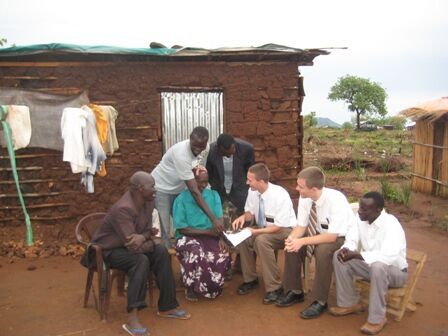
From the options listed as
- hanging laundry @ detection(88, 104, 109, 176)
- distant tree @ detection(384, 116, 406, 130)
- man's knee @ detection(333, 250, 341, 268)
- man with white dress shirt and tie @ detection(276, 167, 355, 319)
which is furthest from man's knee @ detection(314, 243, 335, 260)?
distant tree @ detection(384, 116, 406, 130)

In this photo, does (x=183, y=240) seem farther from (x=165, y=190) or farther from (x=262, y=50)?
(x=262, y=50)

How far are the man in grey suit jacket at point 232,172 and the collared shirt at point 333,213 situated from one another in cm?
102

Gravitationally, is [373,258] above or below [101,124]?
below

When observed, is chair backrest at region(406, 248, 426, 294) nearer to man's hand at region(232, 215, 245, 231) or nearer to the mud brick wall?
man's hand at region(232, 215, 245, 231)

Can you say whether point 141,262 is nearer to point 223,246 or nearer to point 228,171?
point 223,246

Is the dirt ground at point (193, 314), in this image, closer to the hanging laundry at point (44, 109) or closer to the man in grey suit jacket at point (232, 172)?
the man in grey suit jacket at point (232, 172)

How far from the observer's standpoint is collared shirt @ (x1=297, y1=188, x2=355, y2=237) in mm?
4469

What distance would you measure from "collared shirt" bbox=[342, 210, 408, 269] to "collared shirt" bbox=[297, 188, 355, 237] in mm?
113

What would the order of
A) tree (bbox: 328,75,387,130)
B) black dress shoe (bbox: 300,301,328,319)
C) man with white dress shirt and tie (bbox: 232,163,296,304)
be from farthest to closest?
Answer: tree (bbox: 328,75,387,130) → man with white dress shirt and tie (bbox: 232,163,296,304) → black dress shoe (bbox: 300,301,328,319)

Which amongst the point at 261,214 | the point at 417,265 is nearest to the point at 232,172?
the point at 261,214

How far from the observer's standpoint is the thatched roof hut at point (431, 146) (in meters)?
10.1

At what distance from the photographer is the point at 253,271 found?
5152 millimetres

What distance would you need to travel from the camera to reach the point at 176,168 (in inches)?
192

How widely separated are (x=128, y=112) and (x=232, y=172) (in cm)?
228
